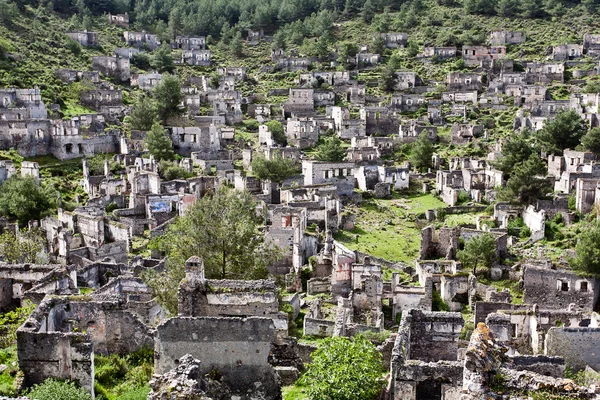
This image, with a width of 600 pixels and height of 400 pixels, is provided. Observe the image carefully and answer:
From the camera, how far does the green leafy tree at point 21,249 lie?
34.4 m

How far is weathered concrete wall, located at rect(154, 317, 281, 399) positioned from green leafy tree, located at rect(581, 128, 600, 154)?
154 ft

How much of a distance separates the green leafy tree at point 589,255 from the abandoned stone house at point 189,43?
83.3m

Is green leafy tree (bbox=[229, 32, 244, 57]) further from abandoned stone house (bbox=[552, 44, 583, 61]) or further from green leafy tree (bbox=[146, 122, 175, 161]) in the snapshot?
green leafy tree (bbox=[146, 122, 175, 161])

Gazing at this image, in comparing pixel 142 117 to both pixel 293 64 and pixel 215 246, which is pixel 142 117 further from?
pixel 215 246

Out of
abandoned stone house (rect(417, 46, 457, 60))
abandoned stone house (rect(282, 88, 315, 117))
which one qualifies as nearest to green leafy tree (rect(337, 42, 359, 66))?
abandoned stone house (rect(417, 46, 457, 60))

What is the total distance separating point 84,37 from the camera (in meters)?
97.7

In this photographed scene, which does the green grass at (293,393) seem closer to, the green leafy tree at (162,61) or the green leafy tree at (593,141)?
the green leafy tree at (593,141)

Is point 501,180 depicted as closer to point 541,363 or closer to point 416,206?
point 416,206

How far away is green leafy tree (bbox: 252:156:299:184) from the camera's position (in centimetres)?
5578

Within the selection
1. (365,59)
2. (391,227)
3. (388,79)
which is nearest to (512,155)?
(391,227)

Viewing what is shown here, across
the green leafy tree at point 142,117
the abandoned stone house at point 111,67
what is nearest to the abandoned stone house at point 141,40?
the abandoned stone house at point 111,67

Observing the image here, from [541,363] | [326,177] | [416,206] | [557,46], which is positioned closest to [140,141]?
[326,177]

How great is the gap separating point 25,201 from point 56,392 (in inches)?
1238

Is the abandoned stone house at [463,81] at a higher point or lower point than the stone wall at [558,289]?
higher
